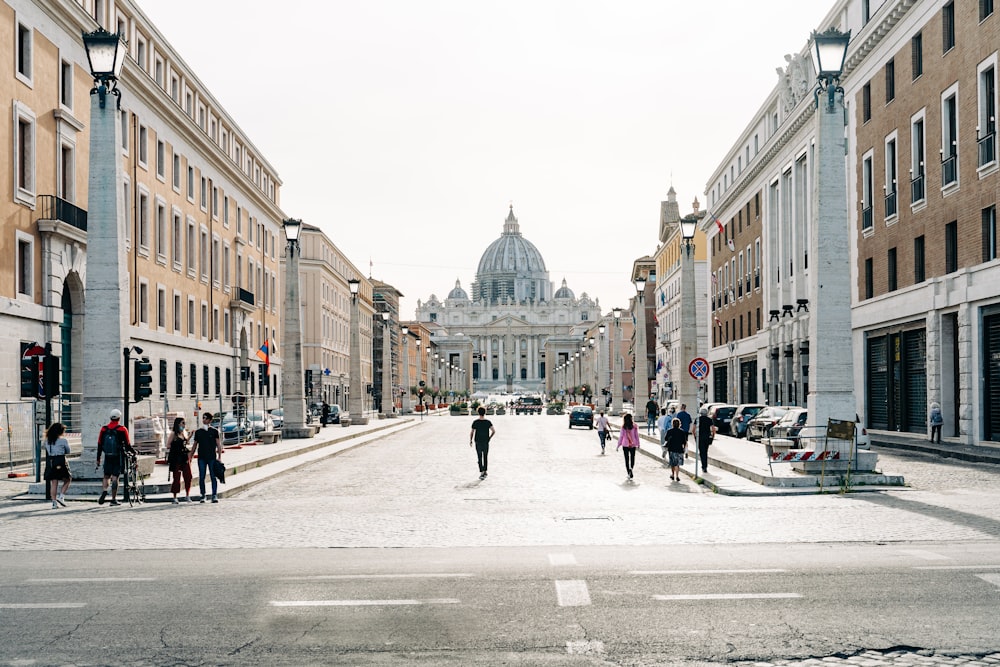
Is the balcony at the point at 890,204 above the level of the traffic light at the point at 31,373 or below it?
above

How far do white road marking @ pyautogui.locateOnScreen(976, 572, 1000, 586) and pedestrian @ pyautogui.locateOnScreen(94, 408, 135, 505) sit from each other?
46.8ft

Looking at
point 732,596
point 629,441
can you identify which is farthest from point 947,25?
point 732,596

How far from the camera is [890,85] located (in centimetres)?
4069

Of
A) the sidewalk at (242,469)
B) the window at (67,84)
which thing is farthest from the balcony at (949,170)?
the window at (67,84)

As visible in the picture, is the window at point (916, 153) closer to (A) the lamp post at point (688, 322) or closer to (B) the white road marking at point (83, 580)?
(A) the lamp post at point (688, 322)

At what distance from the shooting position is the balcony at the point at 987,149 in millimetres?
31469

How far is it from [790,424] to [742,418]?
9.35 metres

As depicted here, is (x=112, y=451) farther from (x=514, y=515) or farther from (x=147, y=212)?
(x=147, y=212)

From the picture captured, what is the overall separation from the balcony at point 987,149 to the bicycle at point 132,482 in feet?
82.3

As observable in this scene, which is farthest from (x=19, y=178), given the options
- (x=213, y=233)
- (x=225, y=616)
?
(x=225, y=616)

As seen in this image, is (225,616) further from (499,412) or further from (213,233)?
(499,412)

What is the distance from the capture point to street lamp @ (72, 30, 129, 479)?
20312 mm

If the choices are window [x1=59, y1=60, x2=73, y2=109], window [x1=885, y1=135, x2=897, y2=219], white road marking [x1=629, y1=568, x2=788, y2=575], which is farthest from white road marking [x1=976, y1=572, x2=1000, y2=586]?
window [x1=59, y1=60, x2=73, y2=109]

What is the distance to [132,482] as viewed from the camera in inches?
773
